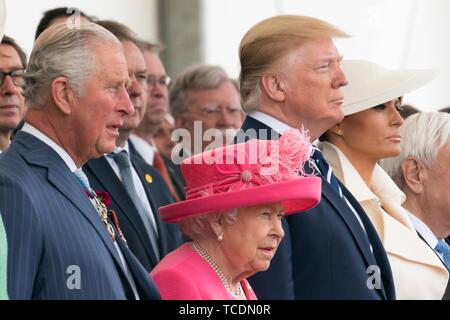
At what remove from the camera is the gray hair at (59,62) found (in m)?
3.81

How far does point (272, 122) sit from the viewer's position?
4582mm

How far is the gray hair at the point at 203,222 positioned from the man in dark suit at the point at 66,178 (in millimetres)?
242

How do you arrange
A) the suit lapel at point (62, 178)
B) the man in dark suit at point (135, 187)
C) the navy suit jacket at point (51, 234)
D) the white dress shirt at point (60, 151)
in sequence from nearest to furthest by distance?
the navy suit jacket at point (51, 234) < the suit lapel at point (62, 178) < the white dress shirt at point (60, 151) < the man in dark suit at point (135, 187)

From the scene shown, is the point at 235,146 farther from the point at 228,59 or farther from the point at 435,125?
the point at 228,59

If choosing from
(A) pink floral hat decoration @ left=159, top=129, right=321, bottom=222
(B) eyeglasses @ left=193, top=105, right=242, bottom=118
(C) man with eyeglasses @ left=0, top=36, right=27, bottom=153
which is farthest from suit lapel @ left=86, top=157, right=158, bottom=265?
(B) eyeglasses @ left=193, top=105, right=242, bottom=118

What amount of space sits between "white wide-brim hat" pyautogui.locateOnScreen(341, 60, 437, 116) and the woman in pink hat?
3.43ft

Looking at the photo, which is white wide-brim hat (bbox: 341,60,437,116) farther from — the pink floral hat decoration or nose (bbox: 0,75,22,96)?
nose (bbox: 0,75,22,96)

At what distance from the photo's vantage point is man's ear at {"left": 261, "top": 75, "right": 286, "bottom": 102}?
4.60 m

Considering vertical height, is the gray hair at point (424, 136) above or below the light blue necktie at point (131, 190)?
above

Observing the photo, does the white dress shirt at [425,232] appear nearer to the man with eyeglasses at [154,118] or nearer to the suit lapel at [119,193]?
the suit lapel at [119,193]

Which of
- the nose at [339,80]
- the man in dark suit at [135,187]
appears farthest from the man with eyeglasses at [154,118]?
the nose at [339,80]

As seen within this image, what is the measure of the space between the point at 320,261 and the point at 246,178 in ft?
1.92

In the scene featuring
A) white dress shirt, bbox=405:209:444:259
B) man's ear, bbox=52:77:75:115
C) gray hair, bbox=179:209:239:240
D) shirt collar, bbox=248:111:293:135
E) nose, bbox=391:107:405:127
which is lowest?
white dress shirt, bbox=405:209:444:259
